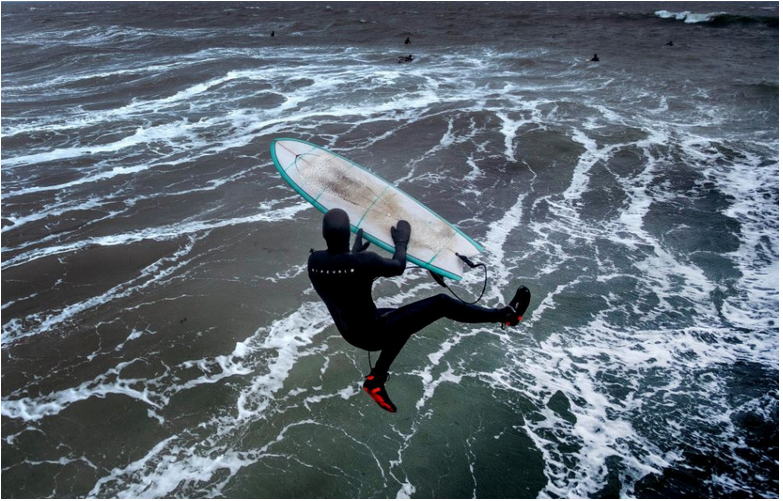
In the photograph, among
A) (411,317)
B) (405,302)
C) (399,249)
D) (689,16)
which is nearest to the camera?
(399,249)

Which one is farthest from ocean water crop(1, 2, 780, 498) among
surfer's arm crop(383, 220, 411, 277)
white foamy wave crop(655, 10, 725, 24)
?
white foamy wave crop(655, 10, 725, 24)

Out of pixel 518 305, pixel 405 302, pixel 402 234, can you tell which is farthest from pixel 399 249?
pixel 405 302

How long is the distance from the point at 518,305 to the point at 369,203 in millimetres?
2053

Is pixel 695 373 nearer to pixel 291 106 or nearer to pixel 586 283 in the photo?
pixel 586 283

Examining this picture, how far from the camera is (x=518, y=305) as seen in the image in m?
5.12

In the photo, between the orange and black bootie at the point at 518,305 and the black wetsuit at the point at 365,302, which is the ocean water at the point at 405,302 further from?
the black wetsuit at the point at 365,302

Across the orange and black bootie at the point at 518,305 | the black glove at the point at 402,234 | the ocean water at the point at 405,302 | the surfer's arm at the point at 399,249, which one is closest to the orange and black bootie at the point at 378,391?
the ocean water at the point at 405,302

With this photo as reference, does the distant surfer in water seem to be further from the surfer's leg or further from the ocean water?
the ocean water

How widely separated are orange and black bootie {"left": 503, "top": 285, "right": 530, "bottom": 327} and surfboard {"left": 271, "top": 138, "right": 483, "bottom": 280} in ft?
2.14

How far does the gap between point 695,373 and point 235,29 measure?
47111 millimetres

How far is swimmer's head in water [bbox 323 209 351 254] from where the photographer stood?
3.81 metres

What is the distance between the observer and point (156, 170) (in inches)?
479

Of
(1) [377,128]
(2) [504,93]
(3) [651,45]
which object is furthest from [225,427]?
(3) [651,45]

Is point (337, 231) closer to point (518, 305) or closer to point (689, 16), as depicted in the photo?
point (518, 305)
